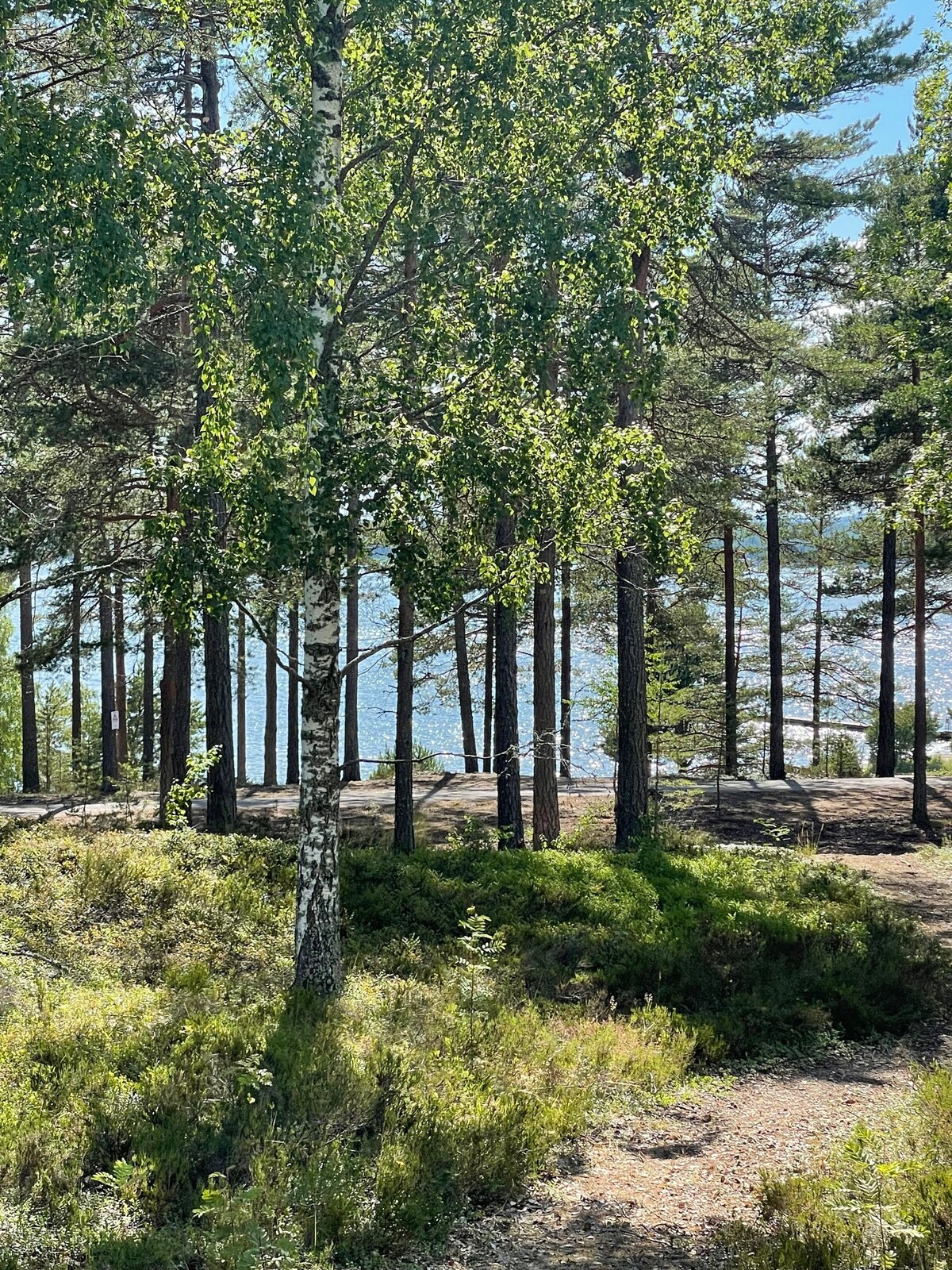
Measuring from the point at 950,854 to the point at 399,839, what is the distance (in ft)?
31.4

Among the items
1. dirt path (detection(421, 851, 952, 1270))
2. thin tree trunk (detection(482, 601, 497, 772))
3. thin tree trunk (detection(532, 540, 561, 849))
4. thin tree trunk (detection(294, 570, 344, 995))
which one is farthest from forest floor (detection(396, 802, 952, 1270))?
thin tree trunk (detection(482, 601, 497, 772))

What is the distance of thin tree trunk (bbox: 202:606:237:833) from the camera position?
55.3 ft

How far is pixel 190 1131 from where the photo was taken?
6438mm

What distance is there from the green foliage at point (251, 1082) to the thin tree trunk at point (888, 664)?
1851 cm

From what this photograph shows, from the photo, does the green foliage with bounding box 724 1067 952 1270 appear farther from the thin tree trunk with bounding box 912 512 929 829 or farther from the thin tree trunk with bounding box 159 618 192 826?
the thin tree trunk with bounding box 912 512 929 829

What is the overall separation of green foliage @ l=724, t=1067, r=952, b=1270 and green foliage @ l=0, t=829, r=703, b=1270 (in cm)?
170

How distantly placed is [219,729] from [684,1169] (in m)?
11.6

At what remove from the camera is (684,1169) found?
7.18 m

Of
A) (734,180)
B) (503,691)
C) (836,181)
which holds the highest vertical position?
(836,181)

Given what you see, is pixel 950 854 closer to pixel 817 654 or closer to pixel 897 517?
pixel 897 517

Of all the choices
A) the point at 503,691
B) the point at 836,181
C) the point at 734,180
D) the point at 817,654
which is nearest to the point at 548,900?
the point at 503,691

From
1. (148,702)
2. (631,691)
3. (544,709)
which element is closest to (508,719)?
(544,709)

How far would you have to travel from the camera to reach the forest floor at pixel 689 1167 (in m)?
5.98

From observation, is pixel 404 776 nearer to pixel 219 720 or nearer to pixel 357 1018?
pixel 219 720
